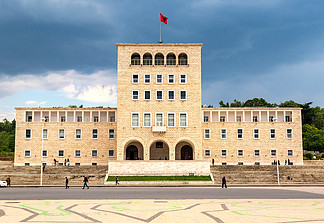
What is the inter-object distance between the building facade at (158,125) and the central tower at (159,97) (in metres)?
0.16

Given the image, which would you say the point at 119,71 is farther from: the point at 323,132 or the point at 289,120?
the point at 323,132

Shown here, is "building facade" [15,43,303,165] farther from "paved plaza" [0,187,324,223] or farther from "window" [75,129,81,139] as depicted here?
"paved plaza" [0,187,324,223]

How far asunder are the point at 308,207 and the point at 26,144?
53.7m

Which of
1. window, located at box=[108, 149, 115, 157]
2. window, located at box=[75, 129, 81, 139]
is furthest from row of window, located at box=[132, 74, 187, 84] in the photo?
window, located at box=[75, 129, 81, 139]

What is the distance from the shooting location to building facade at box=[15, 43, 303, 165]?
189ft

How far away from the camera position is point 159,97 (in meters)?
58.1

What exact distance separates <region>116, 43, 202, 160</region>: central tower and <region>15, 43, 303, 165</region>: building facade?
159 mm

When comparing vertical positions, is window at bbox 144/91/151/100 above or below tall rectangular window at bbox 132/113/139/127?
above

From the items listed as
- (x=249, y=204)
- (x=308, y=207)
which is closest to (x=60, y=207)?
(x=249, y=204)

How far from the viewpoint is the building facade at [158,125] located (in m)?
57.6

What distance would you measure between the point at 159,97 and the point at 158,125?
4.52 meters

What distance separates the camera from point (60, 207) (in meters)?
21.8

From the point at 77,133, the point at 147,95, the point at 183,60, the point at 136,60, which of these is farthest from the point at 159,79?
the point at 77,133

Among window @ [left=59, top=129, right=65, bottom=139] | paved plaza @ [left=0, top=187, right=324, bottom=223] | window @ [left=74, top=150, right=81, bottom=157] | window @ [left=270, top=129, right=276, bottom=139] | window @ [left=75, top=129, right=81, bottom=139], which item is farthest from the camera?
window @ [left=270, top=129, right=276, bottom=139]
